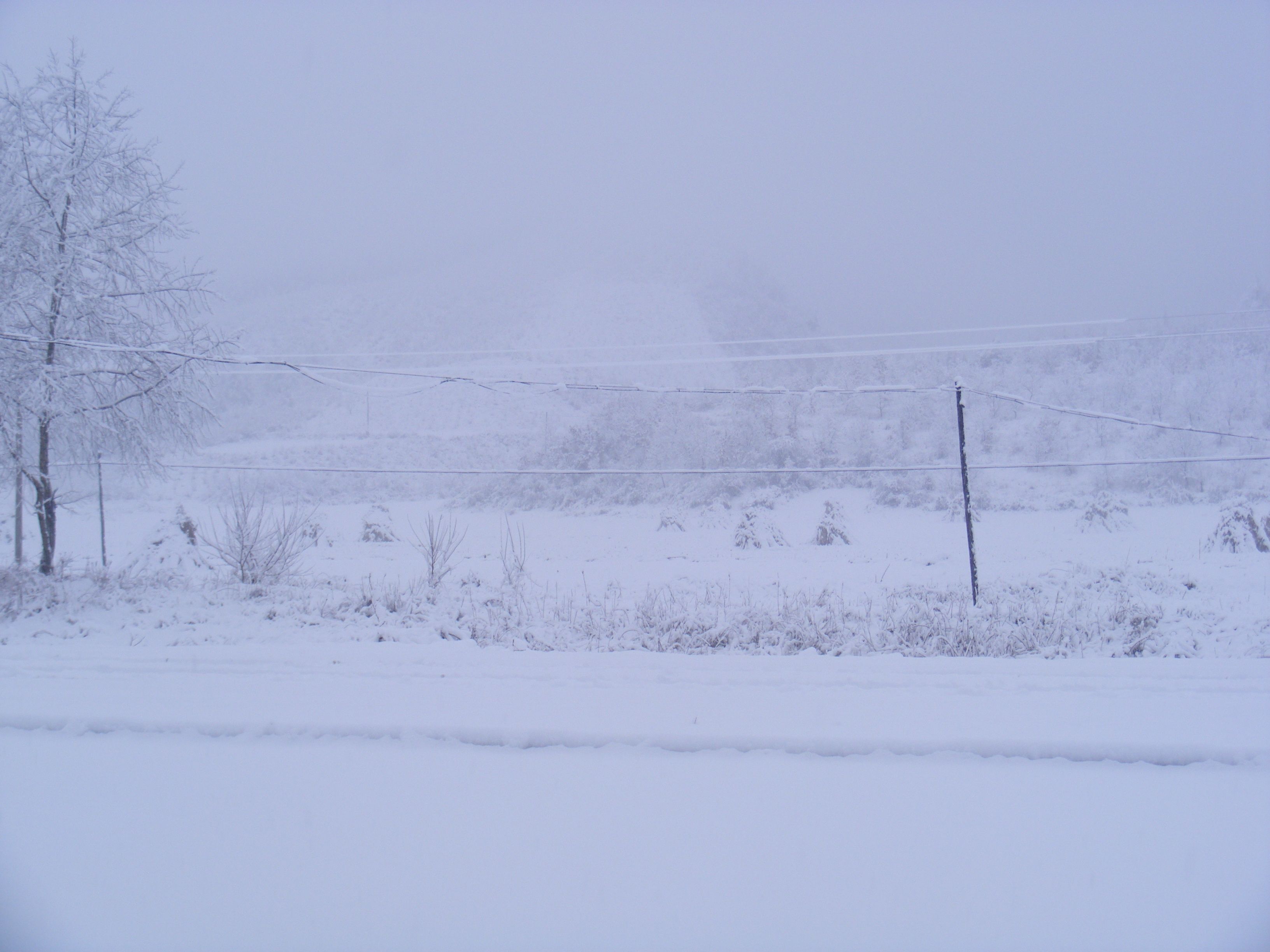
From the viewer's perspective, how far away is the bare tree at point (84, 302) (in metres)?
9.71

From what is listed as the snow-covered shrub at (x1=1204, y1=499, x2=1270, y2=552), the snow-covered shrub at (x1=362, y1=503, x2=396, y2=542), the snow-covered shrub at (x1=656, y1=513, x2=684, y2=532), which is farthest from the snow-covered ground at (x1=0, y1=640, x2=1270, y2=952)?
the snow-covered shrub at (x1=656, y1=513, x2=684, y2=532)

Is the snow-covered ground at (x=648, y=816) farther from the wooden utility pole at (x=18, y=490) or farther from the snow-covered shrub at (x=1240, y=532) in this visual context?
the snow-covered shrub at (x=1240, y=532)

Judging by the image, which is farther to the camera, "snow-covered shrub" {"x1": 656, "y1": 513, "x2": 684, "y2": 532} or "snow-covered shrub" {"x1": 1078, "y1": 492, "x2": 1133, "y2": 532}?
"snow-covered shrub" {"x1": 656, "y1": 513, "x2": 684, "y2": 532}

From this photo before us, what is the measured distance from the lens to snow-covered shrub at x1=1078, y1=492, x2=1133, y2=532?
14.9 metres

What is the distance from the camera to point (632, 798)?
10.3ft

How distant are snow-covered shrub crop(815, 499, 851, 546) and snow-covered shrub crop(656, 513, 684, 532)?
148 inches

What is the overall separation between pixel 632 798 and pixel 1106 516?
16375 millimetres

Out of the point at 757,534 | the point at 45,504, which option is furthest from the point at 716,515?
the point at 45,504

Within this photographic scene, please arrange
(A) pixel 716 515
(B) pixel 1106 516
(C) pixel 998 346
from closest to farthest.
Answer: (B) pixel 1106 516 → (A) pixel 716 515 → (C) pixel 998 346

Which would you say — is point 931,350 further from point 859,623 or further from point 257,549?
point 257,549

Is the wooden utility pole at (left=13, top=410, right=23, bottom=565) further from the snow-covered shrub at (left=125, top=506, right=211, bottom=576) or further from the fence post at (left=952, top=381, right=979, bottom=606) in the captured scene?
the fence post at (left=952, top=381, right=979, bottom=606)

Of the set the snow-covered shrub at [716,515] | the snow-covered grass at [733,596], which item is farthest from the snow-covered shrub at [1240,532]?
the snow-covered shrub at [716,515]

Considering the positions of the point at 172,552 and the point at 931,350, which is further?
the point at 931,350

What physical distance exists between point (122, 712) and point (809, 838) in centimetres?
452
